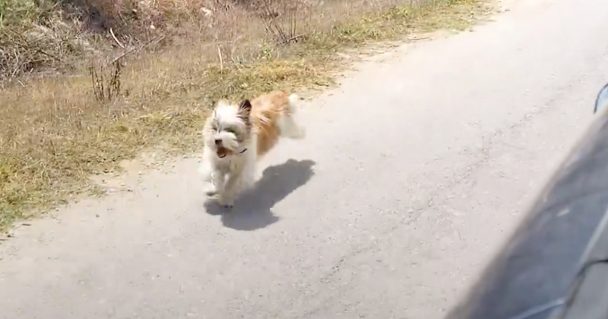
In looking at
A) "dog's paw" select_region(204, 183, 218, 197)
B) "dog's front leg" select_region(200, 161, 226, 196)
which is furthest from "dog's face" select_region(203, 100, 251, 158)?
"dog's paw" select_region(204, 183, 218, 197)

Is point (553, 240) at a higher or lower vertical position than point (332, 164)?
higher

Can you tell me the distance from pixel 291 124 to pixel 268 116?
330 mm

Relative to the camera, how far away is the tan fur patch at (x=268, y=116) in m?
6.84

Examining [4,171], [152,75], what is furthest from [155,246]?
[152,75]

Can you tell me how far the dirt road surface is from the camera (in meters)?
5.33

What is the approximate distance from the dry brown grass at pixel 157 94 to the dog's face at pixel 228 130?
109 centimetres

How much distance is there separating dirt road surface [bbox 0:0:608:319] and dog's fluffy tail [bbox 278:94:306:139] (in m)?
0.22

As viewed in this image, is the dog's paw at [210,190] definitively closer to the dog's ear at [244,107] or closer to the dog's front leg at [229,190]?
the dog's front leg at [229,190]

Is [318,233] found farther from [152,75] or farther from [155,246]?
[152,75]

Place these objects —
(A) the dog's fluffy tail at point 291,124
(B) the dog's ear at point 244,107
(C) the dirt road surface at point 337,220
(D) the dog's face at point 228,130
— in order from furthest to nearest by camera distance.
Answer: (A) the dog's fluffy tail at point 291,124 → (B) the dog's ear at point 244,107 → (D) the dog's face at point 228,130 → (C) the dirt road surface at point 337,220

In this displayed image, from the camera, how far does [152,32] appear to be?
15.8 metres

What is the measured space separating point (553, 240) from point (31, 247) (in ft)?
15.6

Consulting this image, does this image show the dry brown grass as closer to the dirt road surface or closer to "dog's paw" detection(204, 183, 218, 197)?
the dirt road surface

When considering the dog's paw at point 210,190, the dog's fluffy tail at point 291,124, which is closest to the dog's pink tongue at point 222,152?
the dog's paw at point 210,190
